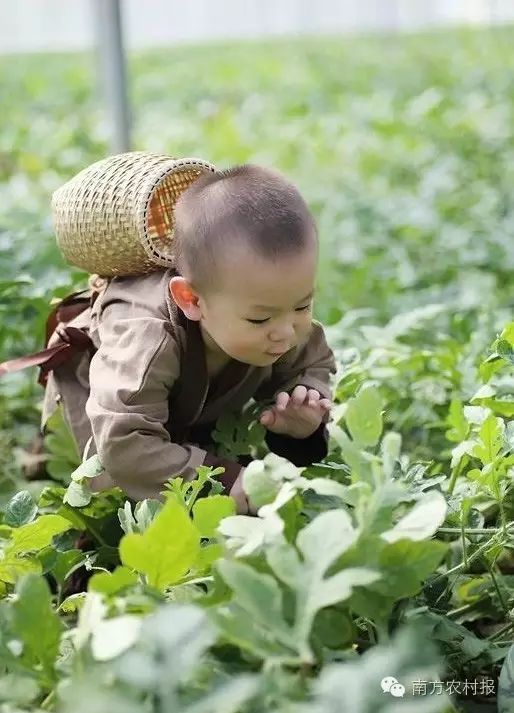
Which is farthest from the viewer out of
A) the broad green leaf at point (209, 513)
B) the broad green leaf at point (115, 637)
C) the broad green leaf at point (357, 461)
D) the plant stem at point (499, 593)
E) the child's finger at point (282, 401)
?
the child's finger at point (282, 401)

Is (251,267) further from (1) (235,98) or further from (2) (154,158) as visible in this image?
(1) (235,98)

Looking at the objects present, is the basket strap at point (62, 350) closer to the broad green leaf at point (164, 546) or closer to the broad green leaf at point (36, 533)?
the broad green leaf at point (36, 533)

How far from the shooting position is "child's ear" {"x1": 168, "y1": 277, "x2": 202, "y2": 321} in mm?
1860

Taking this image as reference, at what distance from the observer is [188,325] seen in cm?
193

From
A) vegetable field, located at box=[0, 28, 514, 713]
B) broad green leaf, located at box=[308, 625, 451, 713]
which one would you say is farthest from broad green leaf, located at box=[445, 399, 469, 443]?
broad green leaf, located at box=[308, 625, 451, 713]

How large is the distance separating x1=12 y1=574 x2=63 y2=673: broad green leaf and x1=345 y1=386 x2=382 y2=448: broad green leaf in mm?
395

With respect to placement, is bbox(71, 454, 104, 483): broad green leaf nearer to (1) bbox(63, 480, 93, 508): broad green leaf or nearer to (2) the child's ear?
(1) bbox(63, 480, 93, 508): broad green leaf

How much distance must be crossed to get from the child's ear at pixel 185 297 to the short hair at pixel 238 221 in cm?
2

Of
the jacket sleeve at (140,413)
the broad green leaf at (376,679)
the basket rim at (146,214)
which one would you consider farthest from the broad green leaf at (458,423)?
the broad green leaf at (376,679)

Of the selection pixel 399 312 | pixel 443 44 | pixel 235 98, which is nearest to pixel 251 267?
pixel 399 312

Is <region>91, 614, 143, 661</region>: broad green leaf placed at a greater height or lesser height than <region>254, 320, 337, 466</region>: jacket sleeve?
greater

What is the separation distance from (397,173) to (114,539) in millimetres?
3253

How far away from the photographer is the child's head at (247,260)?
1747 millimetres

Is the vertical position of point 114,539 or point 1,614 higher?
point 1,614
